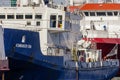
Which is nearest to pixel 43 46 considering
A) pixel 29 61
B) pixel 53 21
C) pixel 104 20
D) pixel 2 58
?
pixel 53 21

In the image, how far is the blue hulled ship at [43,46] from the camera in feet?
87.5

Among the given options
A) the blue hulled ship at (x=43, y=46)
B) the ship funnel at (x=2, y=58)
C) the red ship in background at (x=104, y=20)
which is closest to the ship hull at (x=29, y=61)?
the blue hulled ship at (x=43, y=46)

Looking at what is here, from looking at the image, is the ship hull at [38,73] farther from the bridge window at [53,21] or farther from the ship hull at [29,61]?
the bridge window at [53,21]

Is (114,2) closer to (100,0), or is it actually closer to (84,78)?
(100,0)

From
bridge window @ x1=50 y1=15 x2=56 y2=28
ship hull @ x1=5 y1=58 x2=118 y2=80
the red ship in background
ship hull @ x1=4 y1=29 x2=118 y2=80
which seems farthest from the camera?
the red ship in background

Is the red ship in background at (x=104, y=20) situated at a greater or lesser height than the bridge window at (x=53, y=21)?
lesser

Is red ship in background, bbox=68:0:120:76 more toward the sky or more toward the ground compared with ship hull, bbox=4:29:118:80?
more toward the ground

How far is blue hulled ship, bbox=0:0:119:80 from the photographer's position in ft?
87.5

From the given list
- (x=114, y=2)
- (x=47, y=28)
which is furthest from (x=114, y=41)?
(x=47, y=28)

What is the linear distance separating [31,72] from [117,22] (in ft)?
82.9

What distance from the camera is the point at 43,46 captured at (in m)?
29.4

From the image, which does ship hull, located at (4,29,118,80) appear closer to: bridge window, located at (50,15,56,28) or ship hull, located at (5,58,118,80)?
ship hull, located at (5,58,118,80)

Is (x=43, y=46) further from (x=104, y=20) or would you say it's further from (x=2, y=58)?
(x=104, y=20)

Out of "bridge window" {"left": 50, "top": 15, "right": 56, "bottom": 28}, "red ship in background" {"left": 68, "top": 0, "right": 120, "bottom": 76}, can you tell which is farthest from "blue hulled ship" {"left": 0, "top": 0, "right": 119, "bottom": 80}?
"red ship in background" {"left": 68, "top": 0, "right": 120, "bottom": 76}
